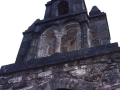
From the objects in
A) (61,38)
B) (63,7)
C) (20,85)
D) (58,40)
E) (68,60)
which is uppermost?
(63,7)

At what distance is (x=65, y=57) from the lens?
15.7ft

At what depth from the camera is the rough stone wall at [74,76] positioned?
409cm

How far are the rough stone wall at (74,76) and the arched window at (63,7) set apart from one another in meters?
3.93

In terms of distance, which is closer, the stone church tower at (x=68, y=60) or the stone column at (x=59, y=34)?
the stone church tower at (x=68, y=60)

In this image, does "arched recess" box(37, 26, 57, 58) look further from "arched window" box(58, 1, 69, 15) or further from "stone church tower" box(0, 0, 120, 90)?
"arched window" box(58, 1, 69, 15)

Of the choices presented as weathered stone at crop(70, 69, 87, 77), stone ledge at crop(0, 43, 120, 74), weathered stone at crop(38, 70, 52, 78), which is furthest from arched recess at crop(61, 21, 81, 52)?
weathered stone at crop(70, 69, 87, 77)

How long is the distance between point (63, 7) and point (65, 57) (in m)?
4.12

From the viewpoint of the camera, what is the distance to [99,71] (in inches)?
168

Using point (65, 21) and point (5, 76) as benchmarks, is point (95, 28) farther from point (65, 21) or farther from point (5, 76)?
point (5, 76)

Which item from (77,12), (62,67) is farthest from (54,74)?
(77,12)

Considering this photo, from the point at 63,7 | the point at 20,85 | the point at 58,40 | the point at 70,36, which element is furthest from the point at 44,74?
the point at 63,7

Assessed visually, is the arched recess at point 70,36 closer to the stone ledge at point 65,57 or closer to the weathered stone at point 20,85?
the stone ledge at point 65,57

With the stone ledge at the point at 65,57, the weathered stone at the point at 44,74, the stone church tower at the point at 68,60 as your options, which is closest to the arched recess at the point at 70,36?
the stone church tower at the point at 68,60

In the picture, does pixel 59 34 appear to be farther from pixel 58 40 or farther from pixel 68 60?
pixel 68 60
